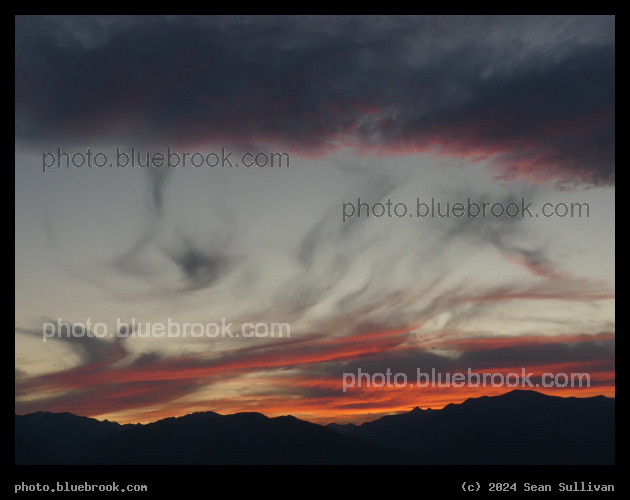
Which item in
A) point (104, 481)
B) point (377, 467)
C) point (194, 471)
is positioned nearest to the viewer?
point (104, 481)

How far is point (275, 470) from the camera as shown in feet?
140

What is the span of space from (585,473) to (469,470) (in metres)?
7.91

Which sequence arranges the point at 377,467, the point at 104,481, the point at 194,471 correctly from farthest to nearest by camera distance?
the point at 377,467, the point at 194,471, the point at 104,481

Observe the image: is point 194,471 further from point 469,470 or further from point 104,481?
point 469,470
